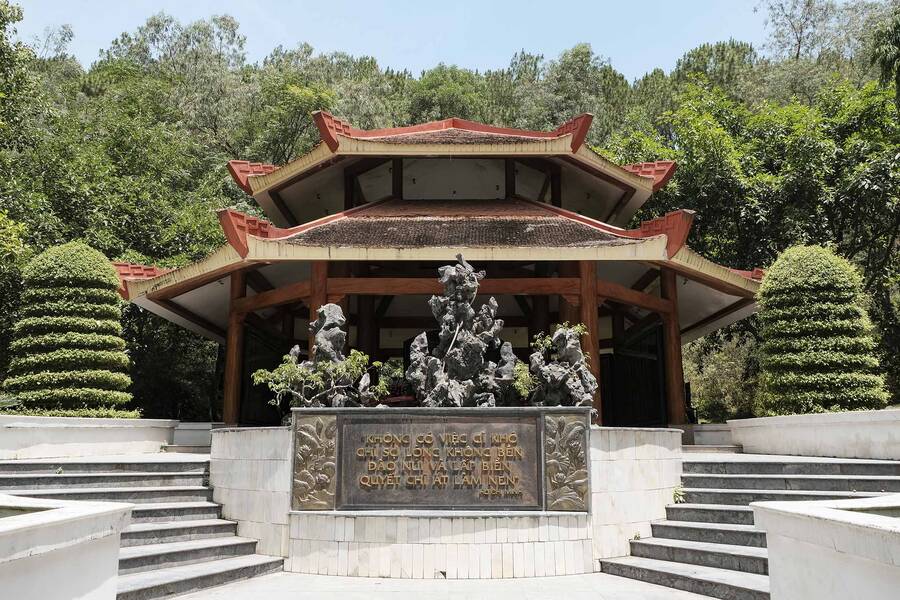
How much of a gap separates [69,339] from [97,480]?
4854 mm

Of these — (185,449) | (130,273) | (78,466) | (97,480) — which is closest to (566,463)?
(97,480)

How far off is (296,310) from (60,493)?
350 inches

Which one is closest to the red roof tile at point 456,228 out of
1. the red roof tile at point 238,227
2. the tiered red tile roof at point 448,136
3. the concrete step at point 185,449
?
the red roof tile at point 238,227

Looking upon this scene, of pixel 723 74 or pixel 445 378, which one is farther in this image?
pixel 723 74

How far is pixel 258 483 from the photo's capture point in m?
8.27

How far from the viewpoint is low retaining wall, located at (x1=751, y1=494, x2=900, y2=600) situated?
3.52 m

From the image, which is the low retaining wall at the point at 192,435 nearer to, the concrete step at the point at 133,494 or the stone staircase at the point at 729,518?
the concrete step at the point at 133,494

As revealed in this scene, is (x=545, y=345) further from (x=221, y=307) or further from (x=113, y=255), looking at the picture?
(x=113, y=255)

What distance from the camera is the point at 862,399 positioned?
11.3m

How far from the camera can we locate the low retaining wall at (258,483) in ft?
26.1

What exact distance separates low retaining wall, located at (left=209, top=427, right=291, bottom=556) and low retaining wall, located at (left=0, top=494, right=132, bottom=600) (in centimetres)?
314

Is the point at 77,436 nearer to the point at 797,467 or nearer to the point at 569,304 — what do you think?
the point at 569,304

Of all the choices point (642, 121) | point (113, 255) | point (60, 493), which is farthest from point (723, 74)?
point (60, 493)

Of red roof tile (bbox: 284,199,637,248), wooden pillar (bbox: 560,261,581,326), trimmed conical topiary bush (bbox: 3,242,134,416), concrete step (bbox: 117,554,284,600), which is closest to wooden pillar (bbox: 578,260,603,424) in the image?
wooden pillar (bbox: 560,261,581,326)
